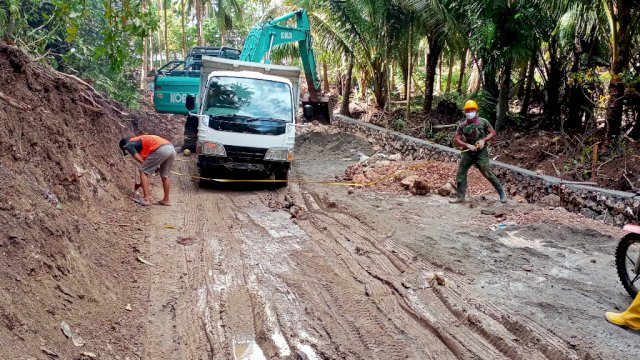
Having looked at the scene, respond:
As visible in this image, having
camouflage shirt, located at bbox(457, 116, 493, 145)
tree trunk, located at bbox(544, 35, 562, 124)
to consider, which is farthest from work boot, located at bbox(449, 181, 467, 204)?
tree trunk, located at bbox(544, 35, 562, 124)

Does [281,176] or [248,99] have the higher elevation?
[248,99]

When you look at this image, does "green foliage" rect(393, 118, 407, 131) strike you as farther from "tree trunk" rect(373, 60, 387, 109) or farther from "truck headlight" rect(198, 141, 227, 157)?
"truck headlight" rect(198, 141, 227, 157)

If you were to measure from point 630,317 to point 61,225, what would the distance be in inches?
216

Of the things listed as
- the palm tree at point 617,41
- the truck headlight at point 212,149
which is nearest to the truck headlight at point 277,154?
the truck headlight at point 212,149

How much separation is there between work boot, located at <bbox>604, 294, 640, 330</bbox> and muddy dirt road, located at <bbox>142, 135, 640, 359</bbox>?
0.35 ft

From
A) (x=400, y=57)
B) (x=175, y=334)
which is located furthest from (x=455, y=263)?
(x=400, y=57)

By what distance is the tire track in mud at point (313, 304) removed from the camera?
4.40 meters

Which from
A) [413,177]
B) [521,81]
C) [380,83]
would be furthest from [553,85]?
[380,83]

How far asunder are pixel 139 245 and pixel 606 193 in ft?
23.4

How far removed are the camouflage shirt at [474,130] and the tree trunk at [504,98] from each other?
4.90 metres

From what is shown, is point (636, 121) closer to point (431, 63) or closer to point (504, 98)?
point (504, 98)

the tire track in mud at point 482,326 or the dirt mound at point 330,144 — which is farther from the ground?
the dirt mound at point 330,144

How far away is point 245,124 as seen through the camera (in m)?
10.3

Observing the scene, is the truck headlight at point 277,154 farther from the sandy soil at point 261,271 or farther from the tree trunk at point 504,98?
the tree trunk at point 504,98
